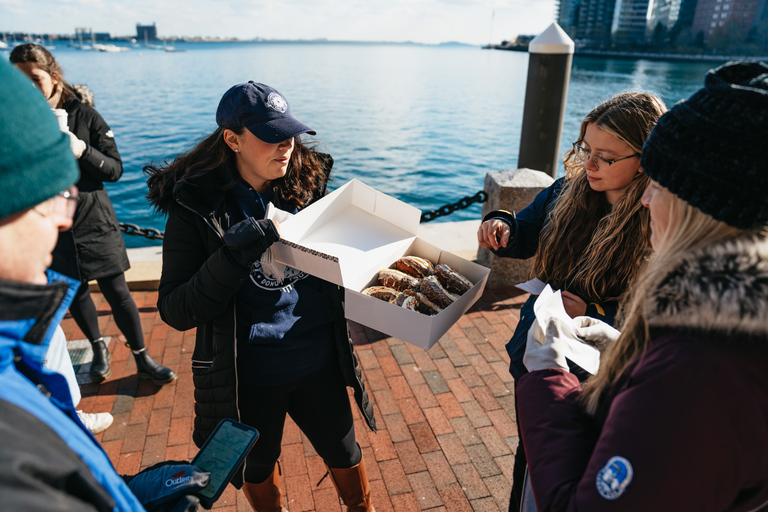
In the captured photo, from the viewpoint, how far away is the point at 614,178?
204 cm

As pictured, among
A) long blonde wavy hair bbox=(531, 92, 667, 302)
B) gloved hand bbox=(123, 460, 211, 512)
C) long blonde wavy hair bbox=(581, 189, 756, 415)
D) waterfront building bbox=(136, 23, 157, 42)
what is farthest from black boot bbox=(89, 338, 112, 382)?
waterfront building bbox=(136, 23, 157, 42)

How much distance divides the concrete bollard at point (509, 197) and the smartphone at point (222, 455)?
3558 millimetres

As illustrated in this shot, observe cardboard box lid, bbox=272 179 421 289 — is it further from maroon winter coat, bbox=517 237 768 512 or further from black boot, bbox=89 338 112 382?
black boot, bbox=89 338 112 382

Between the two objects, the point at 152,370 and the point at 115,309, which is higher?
the point at 115,309

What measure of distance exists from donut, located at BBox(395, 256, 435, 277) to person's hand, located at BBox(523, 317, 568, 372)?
0.98 metres

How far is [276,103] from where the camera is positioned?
2111mm

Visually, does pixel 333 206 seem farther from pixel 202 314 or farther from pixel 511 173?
pixel 511 173

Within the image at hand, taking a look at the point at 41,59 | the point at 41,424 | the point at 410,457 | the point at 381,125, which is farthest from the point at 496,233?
the point at 381,125

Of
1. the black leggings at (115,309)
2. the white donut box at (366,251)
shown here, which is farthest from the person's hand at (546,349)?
the black leggings at (115,309)

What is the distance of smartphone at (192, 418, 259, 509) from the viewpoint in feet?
4.45

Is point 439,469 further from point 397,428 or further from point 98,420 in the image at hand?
point 98,420

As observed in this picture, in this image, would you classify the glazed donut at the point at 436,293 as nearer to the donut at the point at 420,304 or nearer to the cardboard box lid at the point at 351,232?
the donut at the point at 420,304

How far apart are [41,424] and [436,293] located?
1.65m

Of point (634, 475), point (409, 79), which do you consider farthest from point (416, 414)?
point (409, 79)
